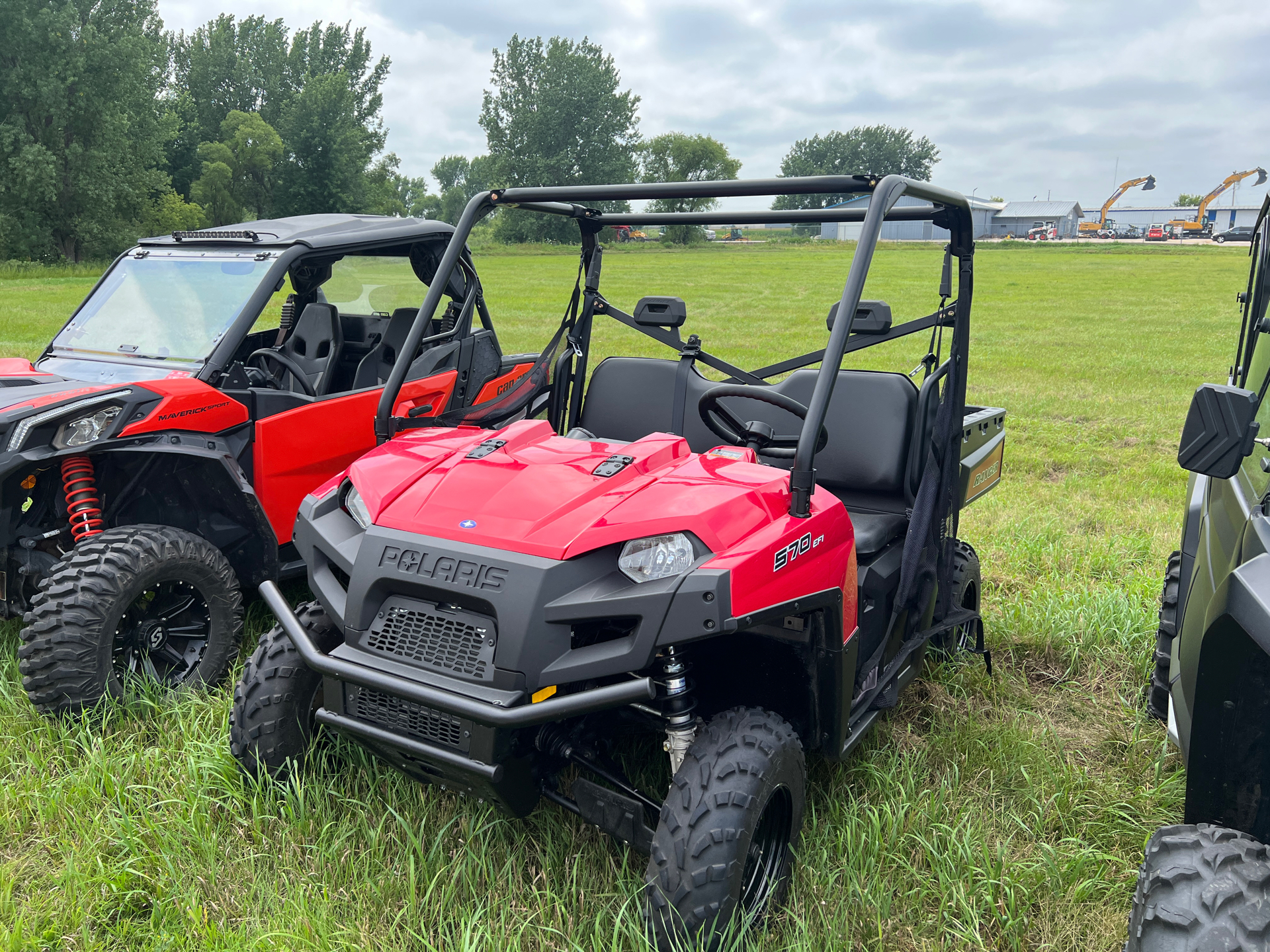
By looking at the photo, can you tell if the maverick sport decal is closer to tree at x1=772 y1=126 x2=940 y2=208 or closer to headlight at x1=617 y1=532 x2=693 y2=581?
headlight at x1=617 y1=532 x2=693 y2=581

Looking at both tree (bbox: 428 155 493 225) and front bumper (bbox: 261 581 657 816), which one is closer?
front bumper (bbox: 261 581 657 816)

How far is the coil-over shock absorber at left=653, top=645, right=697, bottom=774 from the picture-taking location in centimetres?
210

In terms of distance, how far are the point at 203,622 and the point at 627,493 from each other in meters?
2.22

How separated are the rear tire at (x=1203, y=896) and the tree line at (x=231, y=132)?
6.64 ft

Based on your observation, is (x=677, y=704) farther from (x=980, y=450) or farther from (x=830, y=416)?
(x=980, y=450)

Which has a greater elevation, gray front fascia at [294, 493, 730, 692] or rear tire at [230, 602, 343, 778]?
gray front fascia at [294, 493, 730, 692]

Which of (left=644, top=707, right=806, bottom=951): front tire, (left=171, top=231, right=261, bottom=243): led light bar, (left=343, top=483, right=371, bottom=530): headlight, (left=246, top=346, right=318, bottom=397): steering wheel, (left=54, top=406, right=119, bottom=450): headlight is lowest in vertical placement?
(left=644, top=707, right=806, bottom=951): front tire

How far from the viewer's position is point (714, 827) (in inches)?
77.5

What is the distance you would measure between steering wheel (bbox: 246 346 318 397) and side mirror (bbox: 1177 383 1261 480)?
343 centimetres

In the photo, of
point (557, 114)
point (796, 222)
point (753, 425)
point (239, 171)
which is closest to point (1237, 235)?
point (796, 222)

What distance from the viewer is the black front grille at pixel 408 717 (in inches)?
78.5

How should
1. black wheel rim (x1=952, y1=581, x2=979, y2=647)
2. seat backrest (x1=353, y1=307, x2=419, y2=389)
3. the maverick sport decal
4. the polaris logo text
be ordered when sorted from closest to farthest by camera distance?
the polaris logo text < the maverick sport decal < black wheel rim (x1=952, y1=581, x2=979, y2=647) < seat backrest (x1=353, y1=307, x2=419, y2=389)

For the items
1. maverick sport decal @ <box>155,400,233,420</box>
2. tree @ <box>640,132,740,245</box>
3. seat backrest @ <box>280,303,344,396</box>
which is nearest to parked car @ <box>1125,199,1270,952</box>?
maverick sport decal @ <box>155,400,233,420</box>

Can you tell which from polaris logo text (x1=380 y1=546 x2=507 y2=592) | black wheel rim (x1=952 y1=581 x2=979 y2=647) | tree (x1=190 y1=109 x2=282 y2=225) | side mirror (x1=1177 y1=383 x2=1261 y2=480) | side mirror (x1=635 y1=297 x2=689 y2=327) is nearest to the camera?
side mirror (x1=1177 y1=383 x2=1261 y2=480)
